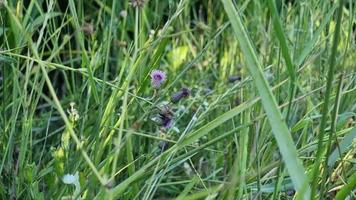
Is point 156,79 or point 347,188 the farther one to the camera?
point 156,79

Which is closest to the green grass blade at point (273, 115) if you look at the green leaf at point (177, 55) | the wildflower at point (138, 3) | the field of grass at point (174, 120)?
the field of grass at point (174, 120)

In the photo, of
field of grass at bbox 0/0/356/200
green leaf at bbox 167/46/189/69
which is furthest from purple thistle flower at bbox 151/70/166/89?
green leaf at bbox 167/46/189/69

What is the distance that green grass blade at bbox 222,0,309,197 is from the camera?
57cm

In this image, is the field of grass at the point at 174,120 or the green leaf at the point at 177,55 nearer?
the field of grass at the point at 174,120

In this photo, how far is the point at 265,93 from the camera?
0.58 meters

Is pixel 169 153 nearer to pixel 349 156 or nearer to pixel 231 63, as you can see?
pixel 349 156

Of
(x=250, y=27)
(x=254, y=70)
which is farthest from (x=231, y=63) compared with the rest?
(x=254, y=70)

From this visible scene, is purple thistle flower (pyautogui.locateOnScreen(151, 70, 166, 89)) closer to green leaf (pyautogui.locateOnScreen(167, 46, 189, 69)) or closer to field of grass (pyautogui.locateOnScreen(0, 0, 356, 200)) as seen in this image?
field of grass (pyautogui.locateOnScreen(0, 0, 356, 200))

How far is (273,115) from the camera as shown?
1.88 feet

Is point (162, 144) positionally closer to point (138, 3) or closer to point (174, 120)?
point (174, 120)

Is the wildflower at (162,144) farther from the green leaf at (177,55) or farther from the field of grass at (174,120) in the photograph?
the green leaf at (177,55)

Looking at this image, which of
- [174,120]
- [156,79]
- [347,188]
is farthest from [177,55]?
[347,188]

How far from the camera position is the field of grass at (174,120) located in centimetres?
62

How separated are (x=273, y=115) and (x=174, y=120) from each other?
1.26 ft
